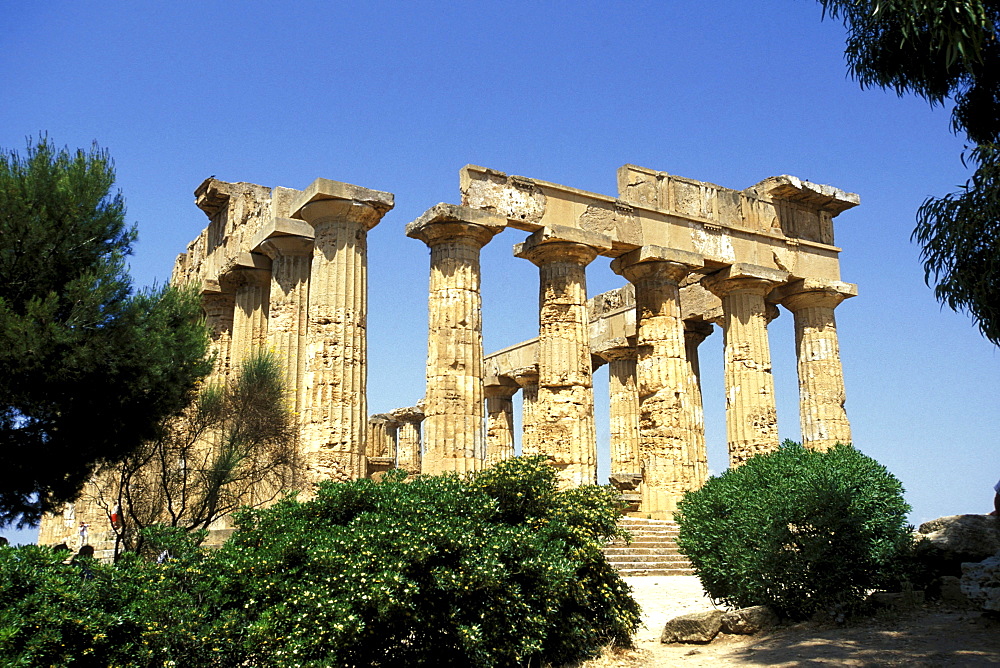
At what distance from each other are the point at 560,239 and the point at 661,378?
13.3ft

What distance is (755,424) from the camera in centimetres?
2119

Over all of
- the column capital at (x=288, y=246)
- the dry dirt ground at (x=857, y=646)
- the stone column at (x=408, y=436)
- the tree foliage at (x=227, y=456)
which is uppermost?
the column capital at (x=288, y=246)

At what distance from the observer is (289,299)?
684 inches

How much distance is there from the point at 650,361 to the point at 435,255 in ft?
19.0

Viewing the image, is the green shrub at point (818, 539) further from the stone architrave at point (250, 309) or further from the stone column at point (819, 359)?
the stone column at point (819, 359)

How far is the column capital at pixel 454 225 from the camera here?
17.5 meters

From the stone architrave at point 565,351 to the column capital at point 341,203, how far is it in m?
4.08

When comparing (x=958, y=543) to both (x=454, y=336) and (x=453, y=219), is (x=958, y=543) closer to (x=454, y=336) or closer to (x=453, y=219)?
(x=454, y=336)

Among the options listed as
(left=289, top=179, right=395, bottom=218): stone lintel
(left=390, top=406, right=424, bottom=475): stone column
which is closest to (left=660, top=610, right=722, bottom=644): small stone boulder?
(left=289, top=179, right=395, bottom=218): stone lintel

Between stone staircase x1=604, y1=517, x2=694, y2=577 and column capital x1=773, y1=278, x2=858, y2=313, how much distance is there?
7.55 m

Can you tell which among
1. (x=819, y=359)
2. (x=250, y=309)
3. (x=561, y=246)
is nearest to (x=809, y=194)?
(x=819, y=359)

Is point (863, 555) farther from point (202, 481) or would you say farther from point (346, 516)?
point (202, 481)

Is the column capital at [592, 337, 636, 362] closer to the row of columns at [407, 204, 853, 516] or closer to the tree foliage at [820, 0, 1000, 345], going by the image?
the row of columns at [407, 204, 853, 516]

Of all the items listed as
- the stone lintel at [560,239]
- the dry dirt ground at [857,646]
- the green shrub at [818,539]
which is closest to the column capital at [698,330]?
the stone lintel at [560,239]
